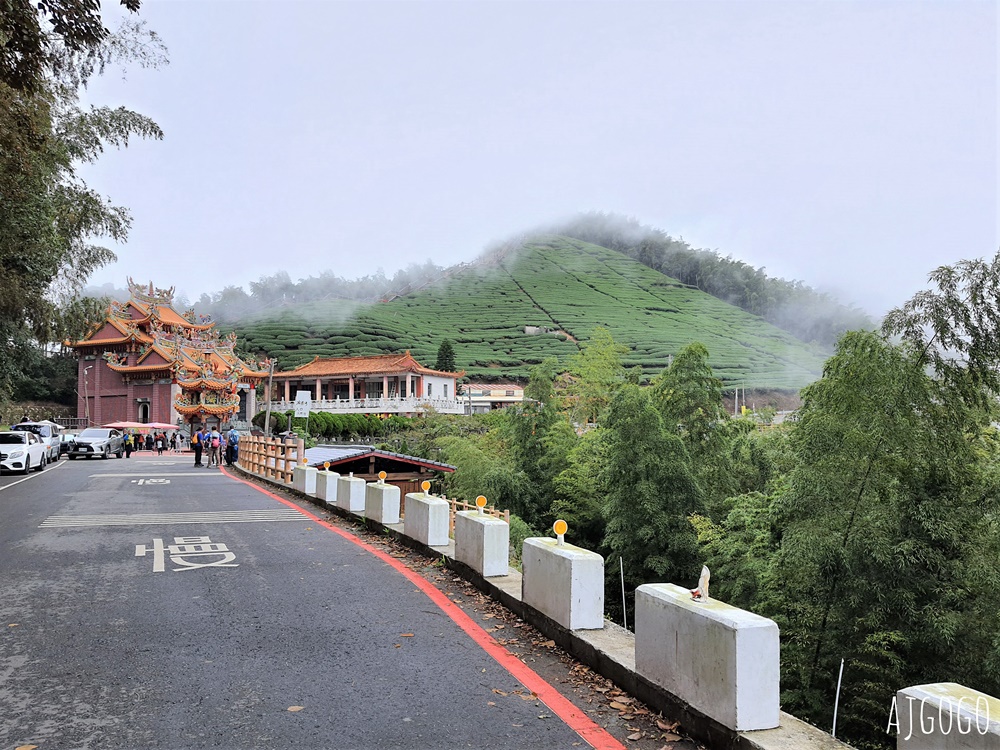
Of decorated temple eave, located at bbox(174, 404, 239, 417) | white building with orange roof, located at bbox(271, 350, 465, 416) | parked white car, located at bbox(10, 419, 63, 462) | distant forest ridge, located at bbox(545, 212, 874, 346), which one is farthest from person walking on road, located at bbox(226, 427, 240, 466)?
distant forest ridge, located at bbox(545, 212, 874, 346)

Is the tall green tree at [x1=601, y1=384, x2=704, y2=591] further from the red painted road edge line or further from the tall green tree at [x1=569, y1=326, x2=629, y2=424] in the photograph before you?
the tall green tree at [x1=569, y1=326, x2=629, y2=424]

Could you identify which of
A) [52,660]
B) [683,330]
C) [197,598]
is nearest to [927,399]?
A: [197,598]

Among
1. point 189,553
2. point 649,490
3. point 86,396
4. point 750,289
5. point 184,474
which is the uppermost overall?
point 750,289

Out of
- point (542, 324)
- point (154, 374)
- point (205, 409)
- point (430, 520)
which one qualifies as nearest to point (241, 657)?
point (430, 520)

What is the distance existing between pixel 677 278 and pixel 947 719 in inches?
6453

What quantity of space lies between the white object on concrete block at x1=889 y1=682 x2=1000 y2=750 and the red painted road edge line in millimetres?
1491

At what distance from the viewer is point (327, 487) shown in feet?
46.5

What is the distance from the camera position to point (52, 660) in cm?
520

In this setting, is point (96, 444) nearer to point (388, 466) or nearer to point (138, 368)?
point (388, 466)

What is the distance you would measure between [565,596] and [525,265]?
165m

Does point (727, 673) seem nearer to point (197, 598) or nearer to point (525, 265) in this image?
point (197, 598)

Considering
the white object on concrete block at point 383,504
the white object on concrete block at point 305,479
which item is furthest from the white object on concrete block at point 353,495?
the white object on concrete block at point 305,479

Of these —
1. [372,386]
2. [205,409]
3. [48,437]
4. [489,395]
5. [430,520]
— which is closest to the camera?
[430,520]

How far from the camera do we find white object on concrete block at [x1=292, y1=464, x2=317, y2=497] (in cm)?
1576
